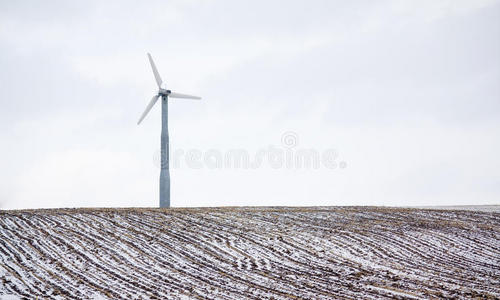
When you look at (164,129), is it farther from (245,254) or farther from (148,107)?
(245,254)

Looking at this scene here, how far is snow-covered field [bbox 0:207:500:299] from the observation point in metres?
16.6

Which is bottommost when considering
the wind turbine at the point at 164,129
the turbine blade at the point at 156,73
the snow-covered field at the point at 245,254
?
the snow-covered field at the point at 245,254

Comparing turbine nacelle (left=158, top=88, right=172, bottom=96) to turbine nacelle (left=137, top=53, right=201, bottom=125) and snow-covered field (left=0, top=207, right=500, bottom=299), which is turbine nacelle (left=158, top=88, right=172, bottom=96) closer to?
turbine nacelle (left=137, top=53, right=201, bottom=125)

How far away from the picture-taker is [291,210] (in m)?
32.8

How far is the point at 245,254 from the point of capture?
71.3 feet

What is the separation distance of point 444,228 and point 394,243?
490 centimetres

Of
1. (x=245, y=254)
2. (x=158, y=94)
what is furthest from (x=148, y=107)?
(x=245, y=254)

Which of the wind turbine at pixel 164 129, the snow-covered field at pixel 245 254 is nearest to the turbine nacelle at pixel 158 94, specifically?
the wind turbine at pixel 164 129

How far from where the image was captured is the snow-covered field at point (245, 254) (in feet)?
54.5

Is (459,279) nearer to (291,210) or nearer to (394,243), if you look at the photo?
(394,243)

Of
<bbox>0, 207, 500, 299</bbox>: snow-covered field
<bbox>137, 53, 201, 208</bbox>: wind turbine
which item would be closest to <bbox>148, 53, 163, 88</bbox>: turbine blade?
<bbox>137, 53, 201, 208</bbox>: wind turbine

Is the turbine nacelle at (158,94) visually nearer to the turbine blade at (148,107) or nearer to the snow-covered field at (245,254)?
the turbine blade at (148,107)

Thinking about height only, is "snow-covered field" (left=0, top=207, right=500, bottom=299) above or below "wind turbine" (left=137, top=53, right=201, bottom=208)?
below

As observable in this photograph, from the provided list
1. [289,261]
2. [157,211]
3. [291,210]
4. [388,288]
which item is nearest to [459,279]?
[388,288]
